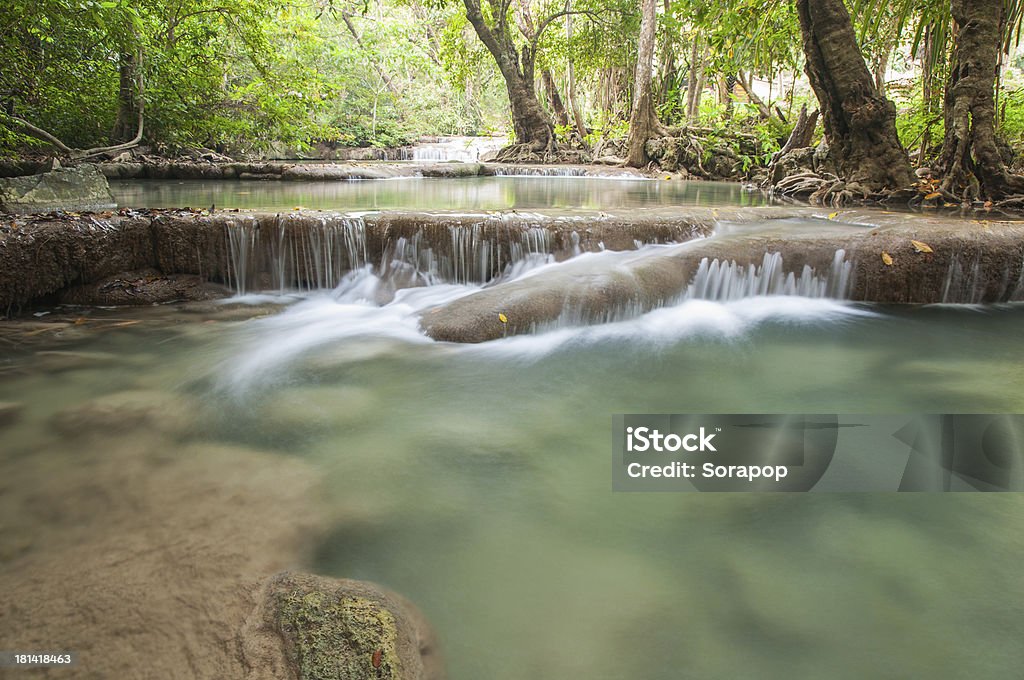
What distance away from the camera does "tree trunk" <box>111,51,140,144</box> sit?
771 centimetres

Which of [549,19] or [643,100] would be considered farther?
[549,19]

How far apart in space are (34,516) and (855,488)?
3.00 metres

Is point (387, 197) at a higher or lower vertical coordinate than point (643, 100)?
lower

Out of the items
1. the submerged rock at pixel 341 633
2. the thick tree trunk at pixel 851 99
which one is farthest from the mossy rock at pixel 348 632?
the thick tree trunk at pixel 851 99

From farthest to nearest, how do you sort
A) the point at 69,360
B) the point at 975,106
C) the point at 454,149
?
the point at 454,149 → the point at 975,106 → the point at 69,360

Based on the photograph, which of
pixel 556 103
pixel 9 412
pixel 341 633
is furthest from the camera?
pixel 556 103

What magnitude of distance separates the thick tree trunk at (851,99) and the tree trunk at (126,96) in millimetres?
8419

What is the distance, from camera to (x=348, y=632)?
150 cm

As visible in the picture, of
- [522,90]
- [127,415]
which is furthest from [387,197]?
[522,90]

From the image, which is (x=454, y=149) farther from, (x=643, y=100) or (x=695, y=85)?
(x=695, y=85)

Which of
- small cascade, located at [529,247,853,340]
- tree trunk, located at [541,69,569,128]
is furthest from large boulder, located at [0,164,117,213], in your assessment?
tree trunk, located at [541,69,569,128]

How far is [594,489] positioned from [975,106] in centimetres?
712

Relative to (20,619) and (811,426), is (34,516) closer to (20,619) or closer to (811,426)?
(20,619)

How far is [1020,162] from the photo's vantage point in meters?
8.27
